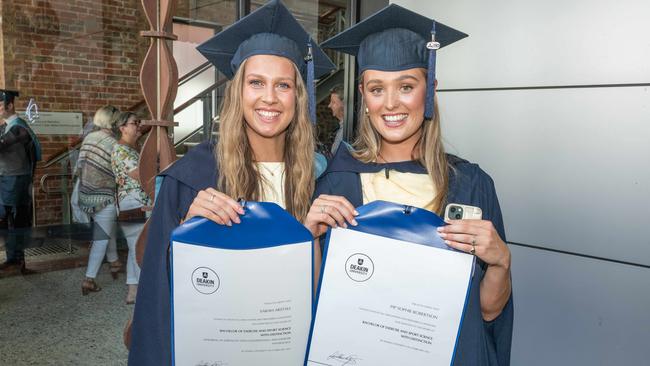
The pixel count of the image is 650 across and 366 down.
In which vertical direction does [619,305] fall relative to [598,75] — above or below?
below

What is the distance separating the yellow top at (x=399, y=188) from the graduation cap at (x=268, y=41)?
1.11ft

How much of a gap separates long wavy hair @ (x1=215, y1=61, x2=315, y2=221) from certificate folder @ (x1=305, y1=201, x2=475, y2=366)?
0.28 metres

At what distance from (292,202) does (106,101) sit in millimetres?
4821

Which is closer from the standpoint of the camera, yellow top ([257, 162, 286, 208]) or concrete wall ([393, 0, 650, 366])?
yellow top ([257, 162, 286, 208])

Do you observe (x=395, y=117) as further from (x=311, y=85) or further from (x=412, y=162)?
(x=311, y=85)

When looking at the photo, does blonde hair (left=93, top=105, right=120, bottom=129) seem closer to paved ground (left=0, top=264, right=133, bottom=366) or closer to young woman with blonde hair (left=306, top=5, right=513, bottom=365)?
paved ground (left=0, top=264, right=133, bottom=366)

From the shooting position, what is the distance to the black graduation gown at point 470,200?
1376 mm

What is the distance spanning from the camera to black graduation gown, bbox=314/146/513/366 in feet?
4.51

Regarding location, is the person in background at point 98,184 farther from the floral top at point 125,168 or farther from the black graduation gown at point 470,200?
the black graduation gown at point 470,200

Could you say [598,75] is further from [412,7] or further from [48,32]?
[48,32]

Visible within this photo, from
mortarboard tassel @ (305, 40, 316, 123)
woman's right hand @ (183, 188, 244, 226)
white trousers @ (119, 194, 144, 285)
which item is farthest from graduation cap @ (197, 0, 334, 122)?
white trousers @ (119, 194, 144, 285)

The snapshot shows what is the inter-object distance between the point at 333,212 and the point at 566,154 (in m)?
2.10

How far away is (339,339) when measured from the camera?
52.3 inches

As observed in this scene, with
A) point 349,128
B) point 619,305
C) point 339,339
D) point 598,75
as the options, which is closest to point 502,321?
point 339,339
